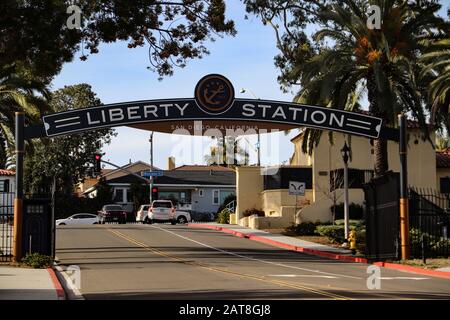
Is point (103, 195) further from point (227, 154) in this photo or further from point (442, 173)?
point (442, 173)

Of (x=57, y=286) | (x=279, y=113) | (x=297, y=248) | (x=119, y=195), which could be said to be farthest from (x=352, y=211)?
(x=119, y=195)

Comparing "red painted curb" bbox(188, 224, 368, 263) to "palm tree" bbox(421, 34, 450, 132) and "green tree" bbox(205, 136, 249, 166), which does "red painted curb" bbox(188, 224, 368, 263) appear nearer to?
"palm tree" bbox(421, 34, 450, 132)

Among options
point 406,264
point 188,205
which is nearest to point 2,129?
point 406,264

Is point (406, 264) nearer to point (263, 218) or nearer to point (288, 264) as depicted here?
point (288, 264)

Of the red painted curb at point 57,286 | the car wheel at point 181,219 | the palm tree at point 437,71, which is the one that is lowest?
the red painted curb at point 57,286

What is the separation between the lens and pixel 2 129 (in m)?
37.3

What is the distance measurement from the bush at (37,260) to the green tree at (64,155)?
4782cm

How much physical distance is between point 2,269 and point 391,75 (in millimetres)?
17372

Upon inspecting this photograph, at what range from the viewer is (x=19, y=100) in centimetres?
3466

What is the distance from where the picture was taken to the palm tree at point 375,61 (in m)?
29.3

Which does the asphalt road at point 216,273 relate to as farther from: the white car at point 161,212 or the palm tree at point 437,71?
the white car at point 161,212

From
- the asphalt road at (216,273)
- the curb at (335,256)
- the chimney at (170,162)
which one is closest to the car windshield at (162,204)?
the curb at (335,256)

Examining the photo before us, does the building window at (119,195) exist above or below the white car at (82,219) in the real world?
above

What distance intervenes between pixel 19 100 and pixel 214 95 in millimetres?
12016
